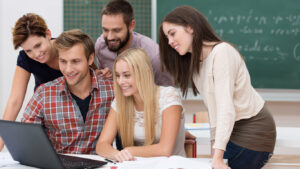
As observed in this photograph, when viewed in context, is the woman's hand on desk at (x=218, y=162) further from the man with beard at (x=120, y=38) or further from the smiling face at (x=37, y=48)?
the smiling face at (x=37, y=48)

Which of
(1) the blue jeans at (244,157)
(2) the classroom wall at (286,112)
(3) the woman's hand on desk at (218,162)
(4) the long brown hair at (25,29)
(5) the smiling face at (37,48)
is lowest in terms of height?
(2) the classroom wall at (286,112)

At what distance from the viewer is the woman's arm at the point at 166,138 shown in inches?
74.0

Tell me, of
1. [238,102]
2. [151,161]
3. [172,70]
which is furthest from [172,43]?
[151,161]

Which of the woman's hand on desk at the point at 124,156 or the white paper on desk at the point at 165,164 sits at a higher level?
the white paper on desk at the point at 165,164

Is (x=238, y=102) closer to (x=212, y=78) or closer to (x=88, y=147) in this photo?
(x=212, y=78)

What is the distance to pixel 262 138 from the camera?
5.95 ft

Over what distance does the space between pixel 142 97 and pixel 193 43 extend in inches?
16.5

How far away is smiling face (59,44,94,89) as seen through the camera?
204 centimetres

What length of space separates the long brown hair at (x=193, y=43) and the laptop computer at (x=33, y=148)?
580 millimetres

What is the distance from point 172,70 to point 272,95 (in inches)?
87.6

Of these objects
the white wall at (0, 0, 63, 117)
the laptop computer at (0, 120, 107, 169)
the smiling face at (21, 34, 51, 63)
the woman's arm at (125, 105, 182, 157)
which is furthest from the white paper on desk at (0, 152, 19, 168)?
the white wall at (0, 0, 63, 117)

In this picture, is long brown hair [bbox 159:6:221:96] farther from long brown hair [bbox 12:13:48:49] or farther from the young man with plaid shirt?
long brown hair [bbox 12:13:48:49]

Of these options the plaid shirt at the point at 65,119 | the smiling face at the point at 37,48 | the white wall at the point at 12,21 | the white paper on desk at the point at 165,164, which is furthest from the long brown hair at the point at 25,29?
the white wall at the point at 12,21

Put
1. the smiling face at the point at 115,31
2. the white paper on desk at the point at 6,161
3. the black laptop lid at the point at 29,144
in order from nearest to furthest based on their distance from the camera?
1. the black laptop lid at the point at 29,144
2. the white paper on desk at the point at 6,161
3. the smiling face at the point at 115,31
